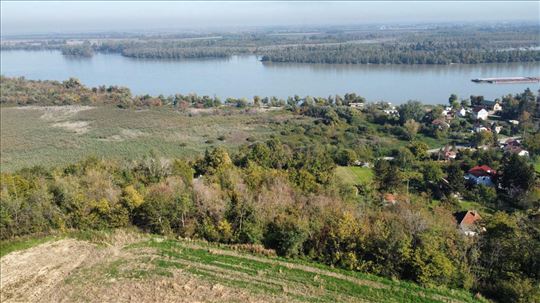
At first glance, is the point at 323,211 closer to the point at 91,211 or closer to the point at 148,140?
the point at 91,211

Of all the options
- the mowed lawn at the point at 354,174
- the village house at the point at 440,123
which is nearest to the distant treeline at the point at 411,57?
the village house at the point at 440,123

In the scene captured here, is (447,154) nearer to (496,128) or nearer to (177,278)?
(496,128)

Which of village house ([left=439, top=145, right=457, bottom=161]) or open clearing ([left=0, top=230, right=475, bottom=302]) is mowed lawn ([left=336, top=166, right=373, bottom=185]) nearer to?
village house ([left=439, top=145, right=457, bottom=161])

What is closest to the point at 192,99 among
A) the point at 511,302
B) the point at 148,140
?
the point at 148,140

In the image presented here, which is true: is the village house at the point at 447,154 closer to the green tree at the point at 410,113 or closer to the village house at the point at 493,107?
the green tree at the point at 410,113

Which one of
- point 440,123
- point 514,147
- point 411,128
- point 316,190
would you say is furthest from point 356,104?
point 316,190

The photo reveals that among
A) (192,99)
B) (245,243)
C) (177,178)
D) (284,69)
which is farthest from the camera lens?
(284,69)

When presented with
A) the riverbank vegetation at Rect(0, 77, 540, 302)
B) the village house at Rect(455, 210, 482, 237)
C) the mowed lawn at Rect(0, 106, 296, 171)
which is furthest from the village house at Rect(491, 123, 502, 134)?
the village house at Rect(455, 210, 482, 237)
